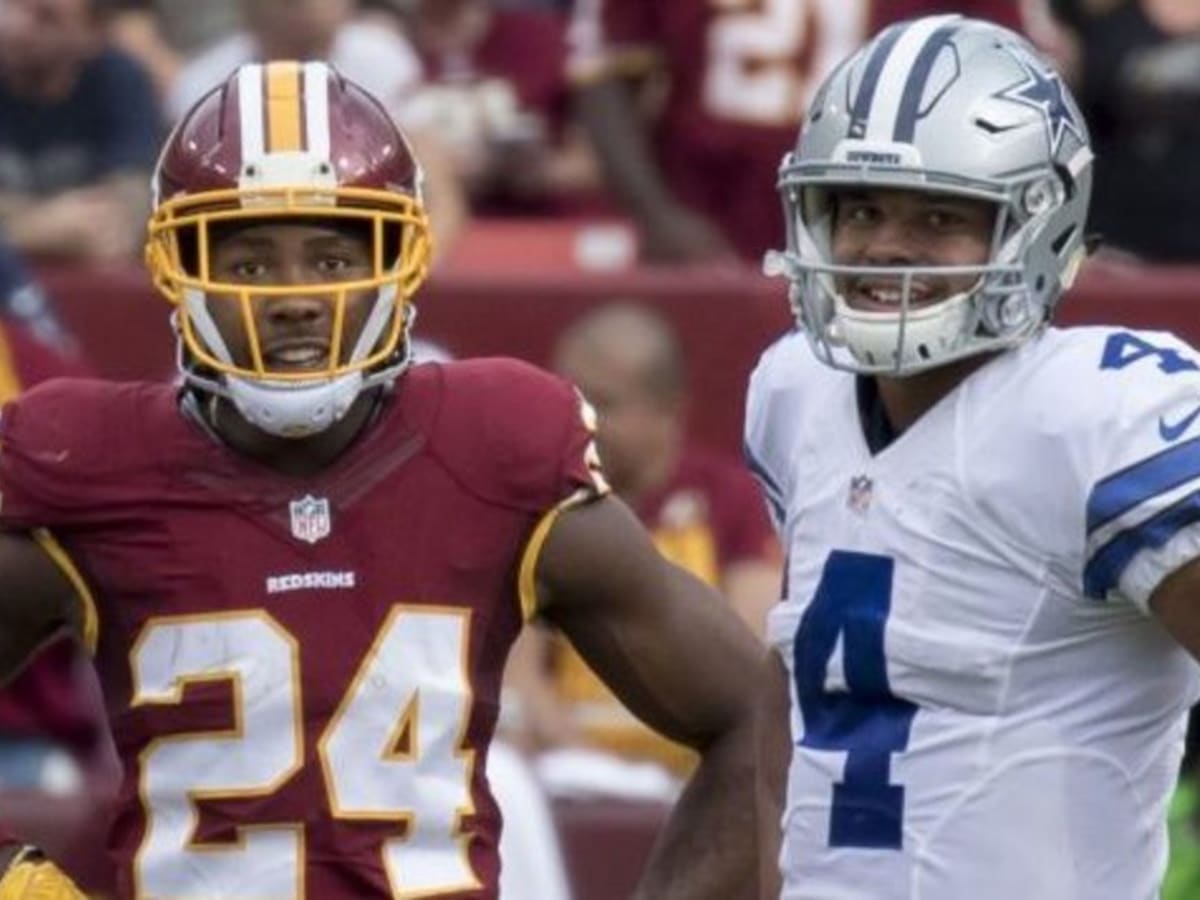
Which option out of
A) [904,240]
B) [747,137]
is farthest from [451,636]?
[747,137]

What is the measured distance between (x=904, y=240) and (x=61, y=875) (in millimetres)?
1141

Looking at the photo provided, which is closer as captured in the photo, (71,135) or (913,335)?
(913,335)

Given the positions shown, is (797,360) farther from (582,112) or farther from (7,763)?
(582,112)

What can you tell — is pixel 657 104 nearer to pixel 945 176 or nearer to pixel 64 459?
pixel 64 459

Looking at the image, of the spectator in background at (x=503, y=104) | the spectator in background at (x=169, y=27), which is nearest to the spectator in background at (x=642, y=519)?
the spectator in background at (x=503, y=104)

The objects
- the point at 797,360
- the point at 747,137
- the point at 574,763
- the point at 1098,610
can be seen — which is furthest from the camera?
the point at 747,137

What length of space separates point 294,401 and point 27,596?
389 millimetres

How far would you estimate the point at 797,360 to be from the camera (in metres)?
4.95

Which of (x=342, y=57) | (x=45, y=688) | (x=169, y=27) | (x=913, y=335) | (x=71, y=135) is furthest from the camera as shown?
(x=169, y=27)

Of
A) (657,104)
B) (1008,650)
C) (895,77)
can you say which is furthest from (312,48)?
(1008,650)

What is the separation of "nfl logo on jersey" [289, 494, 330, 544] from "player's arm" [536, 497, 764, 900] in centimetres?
24

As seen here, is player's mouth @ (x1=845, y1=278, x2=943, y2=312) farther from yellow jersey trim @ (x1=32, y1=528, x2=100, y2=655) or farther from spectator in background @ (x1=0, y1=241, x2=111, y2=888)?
spectator in background @ (x1=0, y1=241, x2=111, y2=888)

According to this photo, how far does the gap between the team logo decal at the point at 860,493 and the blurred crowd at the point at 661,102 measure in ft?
15.4

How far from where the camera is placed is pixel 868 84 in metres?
4.73
